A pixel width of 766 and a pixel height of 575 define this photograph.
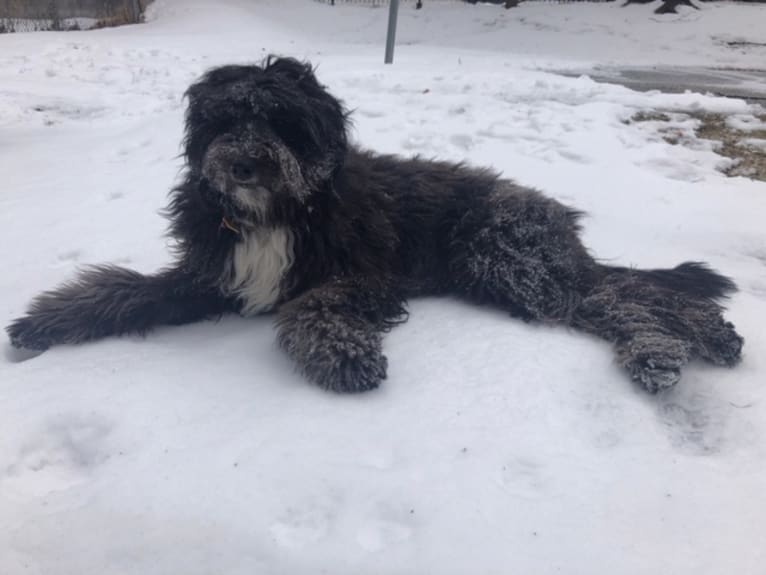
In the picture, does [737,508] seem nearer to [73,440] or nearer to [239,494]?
[239,494]

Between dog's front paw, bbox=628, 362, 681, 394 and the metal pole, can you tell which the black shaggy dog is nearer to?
dog's front paw, bbox=628, 362, 681, 394

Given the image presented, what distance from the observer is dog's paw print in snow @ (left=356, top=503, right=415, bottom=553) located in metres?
2.26

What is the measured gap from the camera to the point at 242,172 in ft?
10.3

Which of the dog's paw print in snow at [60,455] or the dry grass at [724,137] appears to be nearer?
the dog's paw print in snow at [60,455]

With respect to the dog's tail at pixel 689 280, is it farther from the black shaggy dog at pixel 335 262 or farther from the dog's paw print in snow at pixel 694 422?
the dog's paw print in snow at pixel 694 422

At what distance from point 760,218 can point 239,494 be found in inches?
173

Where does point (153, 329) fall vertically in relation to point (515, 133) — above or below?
below

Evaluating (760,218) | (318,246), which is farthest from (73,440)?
(760,218)

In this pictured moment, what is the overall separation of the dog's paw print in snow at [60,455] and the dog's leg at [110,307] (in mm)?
871

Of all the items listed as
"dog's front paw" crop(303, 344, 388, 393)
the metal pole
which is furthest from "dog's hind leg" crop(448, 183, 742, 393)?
Answer: the metal pole

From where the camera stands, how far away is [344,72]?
8.45 m

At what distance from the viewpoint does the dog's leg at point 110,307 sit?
11.5 ft

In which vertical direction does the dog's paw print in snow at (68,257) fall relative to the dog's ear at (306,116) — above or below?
below

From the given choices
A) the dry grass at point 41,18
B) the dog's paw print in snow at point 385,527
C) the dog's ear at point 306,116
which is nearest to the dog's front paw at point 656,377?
the dog's paw print in snow at point 385,527
